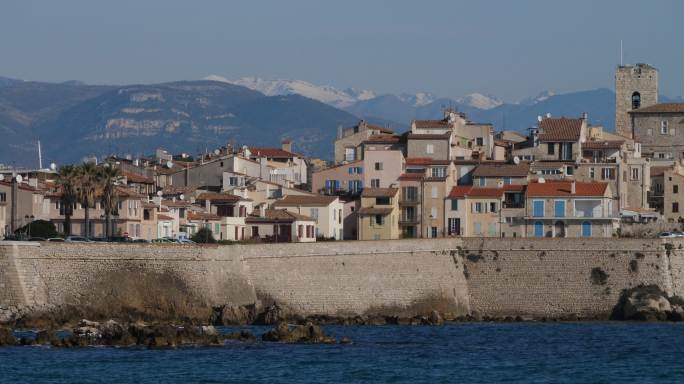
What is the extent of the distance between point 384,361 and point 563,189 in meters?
35.5

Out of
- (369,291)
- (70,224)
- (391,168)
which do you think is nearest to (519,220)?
(391,168)

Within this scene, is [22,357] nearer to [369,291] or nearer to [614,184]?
[369,291]

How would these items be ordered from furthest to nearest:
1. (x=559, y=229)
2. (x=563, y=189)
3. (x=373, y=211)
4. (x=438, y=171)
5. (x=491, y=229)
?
(x=438, y=171) → (x=373, y=211) → (x=491, y=229) → (x=563, y=189) → (x=559, y=229)

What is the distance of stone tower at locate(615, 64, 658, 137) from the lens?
13788 centimetres

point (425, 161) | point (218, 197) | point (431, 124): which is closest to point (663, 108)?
point (431, 124)

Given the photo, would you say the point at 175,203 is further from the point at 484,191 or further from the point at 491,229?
the point at 491,229

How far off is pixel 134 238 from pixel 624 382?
35.3m

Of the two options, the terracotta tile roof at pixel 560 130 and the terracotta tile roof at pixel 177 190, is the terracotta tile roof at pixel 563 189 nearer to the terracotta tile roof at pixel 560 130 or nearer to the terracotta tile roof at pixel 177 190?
the terracotta tile roof at pixel 560 130

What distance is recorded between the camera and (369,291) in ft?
301

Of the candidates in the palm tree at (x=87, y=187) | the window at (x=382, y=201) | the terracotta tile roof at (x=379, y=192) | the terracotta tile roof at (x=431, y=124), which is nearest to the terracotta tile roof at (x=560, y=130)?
the terracotta tile roof at (x=431, y=124)

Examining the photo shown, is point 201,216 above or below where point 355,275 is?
above

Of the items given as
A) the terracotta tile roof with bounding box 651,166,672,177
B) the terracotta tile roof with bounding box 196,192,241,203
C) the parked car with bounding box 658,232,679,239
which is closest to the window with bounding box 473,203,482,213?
the parked car with bounding box 658,232,679,239

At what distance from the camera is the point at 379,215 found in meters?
107

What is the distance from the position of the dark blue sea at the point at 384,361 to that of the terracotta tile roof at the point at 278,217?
18.0 m
